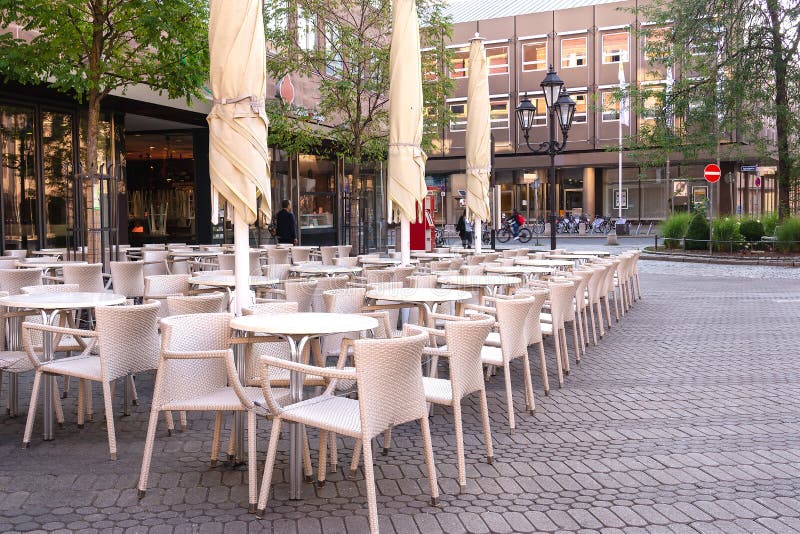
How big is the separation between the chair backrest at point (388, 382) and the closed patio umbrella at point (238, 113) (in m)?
2.33

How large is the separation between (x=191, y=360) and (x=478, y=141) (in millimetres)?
8981

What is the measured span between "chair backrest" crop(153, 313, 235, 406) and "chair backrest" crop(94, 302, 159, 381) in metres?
0.50

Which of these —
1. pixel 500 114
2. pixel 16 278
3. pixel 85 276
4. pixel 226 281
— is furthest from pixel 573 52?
pixel 16 278

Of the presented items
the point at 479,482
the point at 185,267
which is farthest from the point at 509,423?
the point at 185,267

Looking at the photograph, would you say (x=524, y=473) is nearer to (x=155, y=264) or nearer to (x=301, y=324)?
(x=301, y=324)

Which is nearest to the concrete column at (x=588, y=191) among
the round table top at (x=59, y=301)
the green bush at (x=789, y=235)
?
the green bush at (x=789, y=235)

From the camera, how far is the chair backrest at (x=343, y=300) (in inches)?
234

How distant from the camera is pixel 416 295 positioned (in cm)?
668

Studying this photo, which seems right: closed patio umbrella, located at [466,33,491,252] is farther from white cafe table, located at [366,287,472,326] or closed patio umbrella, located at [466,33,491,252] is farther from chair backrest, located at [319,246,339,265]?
white cafe table, located at [366,287,472,326]

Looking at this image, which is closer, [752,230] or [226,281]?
[226,281]

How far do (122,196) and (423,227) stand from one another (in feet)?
23.5

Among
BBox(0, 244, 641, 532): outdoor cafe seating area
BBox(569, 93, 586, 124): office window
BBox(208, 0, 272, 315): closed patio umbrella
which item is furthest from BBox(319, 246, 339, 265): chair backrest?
BBox(569, 93, 586, 124): office window

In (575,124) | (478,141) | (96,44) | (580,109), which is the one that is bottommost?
(478,141)

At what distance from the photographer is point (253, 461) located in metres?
4.25
